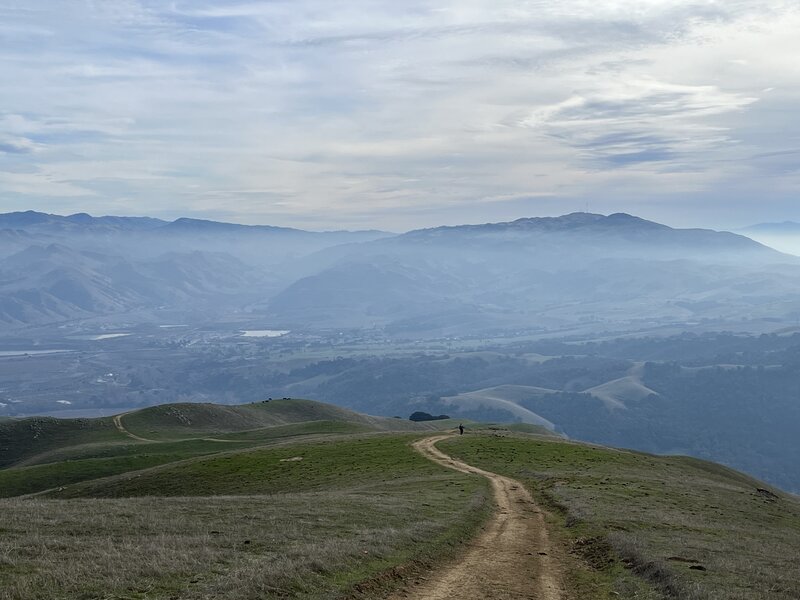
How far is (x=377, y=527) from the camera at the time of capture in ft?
110

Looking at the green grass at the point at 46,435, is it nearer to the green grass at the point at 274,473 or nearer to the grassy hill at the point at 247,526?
the grassy hill at the point at 247,526

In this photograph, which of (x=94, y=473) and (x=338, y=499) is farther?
(x=94, y=473)

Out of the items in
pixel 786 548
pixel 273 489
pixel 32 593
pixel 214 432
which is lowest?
pixel 214 432

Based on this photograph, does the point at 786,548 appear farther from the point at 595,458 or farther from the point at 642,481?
the point at 595,458

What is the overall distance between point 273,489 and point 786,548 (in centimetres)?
3624

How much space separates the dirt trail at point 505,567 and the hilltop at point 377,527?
0.35 meters

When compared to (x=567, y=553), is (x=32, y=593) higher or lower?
higher

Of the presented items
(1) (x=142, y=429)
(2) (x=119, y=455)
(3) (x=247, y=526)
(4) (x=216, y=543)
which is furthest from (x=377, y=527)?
(1) (x=142, y=429)

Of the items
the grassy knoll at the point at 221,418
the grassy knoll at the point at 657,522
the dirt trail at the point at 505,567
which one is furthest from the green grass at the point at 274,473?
the grassy knoll at the point at 221,418

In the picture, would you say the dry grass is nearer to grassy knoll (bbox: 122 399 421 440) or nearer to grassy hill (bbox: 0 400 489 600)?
grassy hill (bbox: 0 400 489 600)

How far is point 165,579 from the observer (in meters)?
21.3

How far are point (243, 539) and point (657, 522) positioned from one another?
22.6 meters

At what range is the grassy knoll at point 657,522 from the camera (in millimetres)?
25547

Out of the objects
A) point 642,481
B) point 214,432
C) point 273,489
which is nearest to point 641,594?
point 642,481
